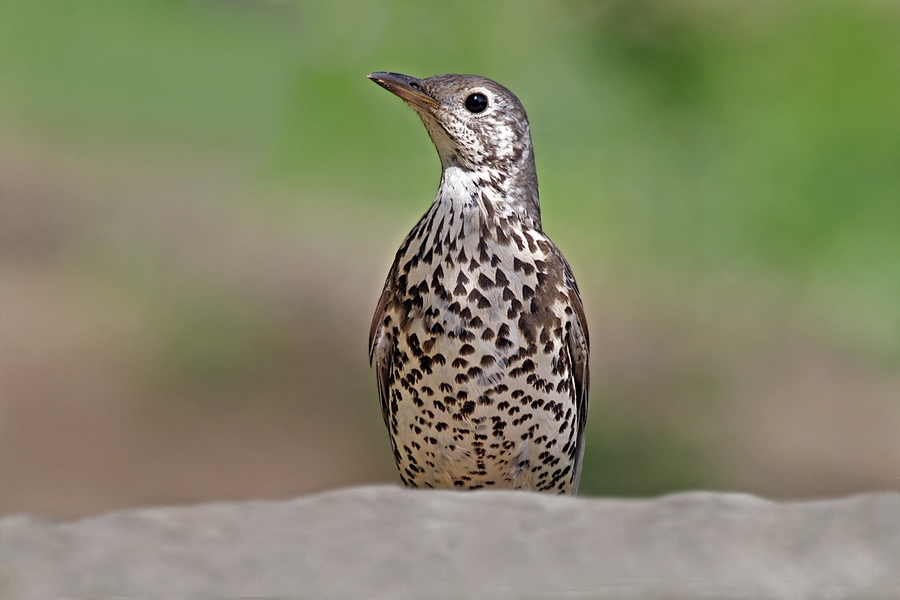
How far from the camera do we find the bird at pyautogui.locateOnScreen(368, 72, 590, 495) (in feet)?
13.6

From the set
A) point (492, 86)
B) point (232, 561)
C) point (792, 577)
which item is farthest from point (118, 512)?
point (492, 86)

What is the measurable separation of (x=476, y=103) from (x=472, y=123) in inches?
3.5

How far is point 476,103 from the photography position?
429 centimetres

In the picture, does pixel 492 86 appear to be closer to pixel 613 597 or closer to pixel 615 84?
pixel 613 597

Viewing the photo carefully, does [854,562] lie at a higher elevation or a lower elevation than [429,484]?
higher

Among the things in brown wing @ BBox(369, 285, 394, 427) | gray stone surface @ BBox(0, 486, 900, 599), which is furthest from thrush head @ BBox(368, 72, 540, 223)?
gray stone surface @ BBox(0, 486, 900, 599)

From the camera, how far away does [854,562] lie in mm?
2168

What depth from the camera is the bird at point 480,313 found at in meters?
4.15

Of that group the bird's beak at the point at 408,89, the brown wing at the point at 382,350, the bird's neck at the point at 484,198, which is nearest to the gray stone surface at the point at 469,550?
the bird's neck at the point at 484,198

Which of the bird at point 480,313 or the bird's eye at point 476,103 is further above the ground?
the bird's eye at point 476,103

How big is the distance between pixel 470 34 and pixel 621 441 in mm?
3947

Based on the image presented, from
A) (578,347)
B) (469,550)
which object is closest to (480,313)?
(578,347)

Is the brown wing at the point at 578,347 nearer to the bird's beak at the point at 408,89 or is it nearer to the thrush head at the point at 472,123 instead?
the thrush head at the point at 472,123

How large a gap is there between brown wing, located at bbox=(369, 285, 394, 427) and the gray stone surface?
6.21 ft
